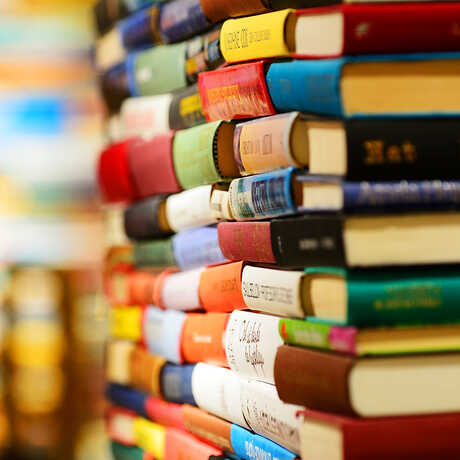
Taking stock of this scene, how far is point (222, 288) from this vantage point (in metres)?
1.19

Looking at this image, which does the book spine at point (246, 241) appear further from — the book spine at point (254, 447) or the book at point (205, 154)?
the book spine at point (254, 447)

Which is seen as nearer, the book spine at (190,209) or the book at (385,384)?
the book at (385,384)

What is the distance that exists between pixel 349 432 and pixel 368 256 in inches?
5.7

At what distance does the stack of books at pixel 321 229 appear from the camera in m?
0.92

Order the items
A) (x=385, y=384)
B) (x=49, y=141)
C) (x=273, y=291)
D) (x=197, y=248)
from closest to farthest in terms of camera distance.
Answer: (x=385, y=384), (x=273, y=291), (x=197, y=248), (x=49, y=141)

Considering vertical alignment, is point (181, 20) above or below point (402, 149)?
above

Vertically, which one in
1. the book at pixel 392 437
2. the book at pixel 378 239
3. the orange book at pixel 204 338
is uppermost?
the book at pixel 378 239

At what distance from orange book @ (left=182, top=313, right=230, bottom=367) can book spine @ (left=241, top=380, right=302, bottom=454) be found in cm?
8

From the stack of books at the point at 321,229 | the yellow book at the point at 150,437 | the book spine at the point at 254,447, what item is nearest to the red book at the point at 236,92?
the stack of books at the point at 321,229

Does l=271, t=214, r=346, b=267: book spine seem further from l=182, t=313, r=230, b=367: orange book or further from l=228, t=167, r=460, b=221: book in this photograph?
l=182, t=313, r=230, b=367: orange book

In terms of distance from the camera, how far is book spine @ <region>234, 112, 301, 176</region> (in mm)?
997

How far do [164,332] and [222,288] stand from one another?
0.22 meters

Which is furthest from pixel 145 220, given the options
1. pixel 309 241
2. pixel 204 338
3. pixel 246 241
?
pixel 309 241

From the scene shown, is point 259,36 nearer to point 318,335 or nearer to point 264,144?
point 264,144
